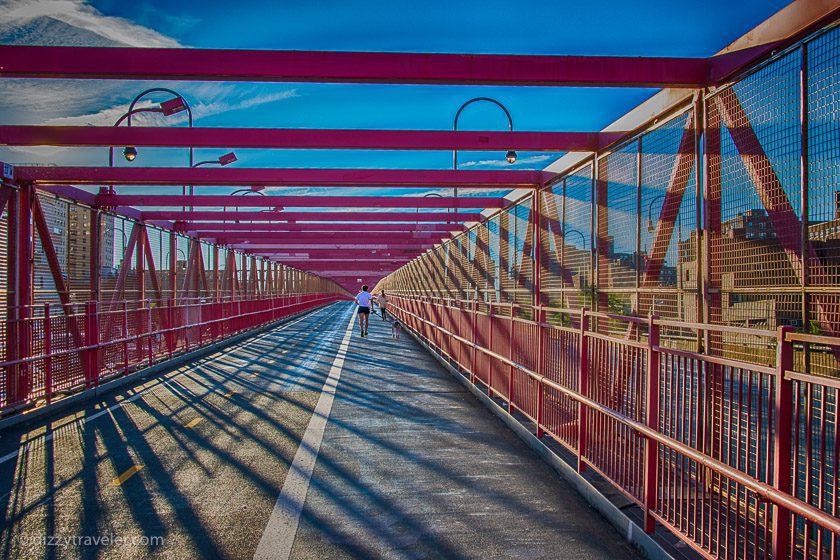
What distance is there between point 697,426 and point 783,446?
4.83 feet

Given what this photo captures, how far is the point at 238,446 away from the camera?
22.5ft

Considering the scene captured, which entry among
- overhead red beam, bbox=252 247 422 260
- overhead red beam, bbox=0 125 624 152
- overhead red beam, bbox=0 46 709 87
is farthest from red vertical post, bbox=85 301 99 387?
overhead red beam, bbox=252 247 422 260

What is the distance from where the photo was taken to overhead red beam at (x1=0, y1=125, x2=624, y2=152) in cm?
1005

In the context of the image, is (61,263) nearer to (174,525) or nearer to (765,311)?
(174,525)

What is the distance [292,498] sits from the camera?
5.10 m

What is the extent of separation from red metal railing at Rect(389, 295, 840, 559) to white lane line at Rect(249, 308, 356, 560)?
2.47m

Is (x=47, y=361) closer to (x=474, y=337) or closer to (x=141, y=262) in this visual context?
(x=474, y=337)

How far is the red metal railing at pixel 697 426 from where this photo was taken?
9.66 feet

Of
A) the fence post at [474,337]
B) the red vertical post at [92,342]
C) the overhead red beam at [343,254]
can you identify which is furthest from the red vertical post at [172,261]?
the overhead red beam at [343,254]

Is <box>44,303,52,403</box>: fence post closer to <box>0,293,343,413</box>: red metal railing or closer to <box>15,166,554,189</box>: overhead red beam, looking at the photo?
<box>0,293,343,413</box>: red metal railing

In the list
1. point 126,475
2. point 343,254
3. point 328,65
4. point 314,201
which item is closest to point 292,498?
point 126,475

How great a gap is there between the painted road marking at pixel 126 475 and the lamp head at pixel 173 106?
35.5 ft

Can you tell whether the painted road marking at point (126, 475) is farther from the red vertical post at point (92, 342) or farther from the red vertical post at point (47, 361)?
the red vertical post at point (92, 342)

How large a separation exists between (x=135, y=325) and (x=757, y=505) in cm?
1280
